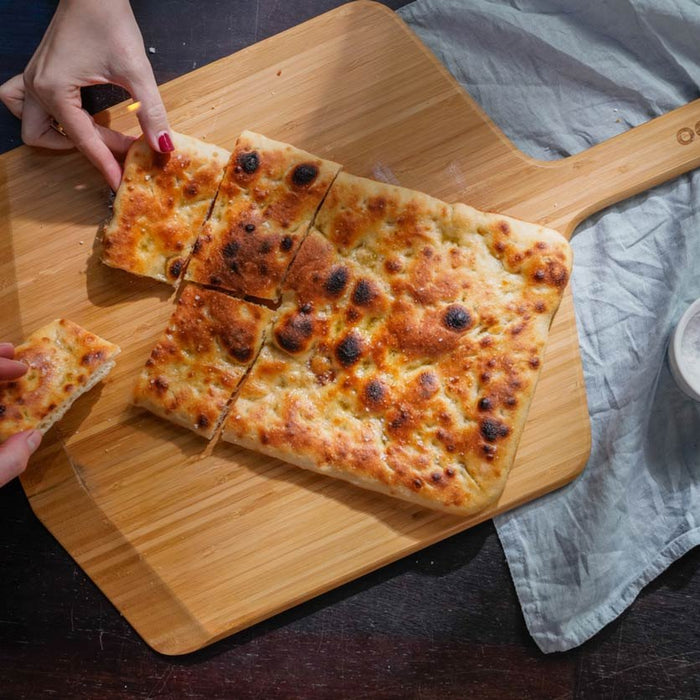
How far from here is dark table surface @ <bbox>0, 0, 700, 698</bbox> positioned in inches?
159

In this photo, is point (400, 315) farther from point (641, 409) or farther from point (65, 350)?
point (65, 350)

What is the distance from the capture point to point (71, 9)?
12.3 ft

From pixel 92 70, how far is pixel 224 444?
2060 millimetres

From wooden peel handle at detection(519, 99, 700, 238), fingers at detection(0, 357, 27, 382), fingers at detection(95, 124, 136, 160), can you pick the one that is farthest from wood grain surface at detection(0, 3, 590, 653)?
fingers at detection(0, 357, 27, 382)

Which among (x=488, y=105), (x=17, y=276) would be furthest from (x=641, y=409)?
(x=17, y=276)

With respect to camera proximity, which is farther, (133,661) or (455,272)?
(133,661)

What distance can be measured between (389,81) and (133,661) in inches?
137

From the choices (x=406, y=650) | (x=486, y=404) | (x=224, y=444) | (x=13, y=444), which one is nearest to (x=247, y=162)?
(x=224, y=444)

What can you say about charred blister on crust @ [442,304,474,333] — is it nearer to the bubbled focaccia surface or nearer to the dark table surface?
the bubbled focaccia surface

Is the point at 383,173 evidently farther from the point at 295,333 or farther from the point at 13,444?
the point at 13,444

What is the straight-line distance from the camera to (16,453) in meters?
3.71

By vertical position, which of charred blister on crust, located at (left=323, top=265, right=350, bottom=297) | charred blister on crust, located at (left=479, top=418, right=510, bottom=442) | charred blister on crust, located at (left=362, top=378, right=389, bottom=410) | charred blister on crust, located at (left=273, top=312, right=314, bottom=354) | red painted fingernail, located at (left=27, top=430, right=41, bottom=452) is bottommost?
charred blister on crust, located at (left=479, top=418, right=510, bottom=442)

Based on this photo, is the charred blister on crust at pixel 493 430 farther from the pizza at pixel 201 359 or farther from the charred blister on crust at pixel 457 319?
the pizza at pixel 201 359

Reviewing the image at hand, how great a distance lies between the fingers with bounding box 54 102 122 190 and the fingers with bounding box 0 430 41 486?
4.65 feet
